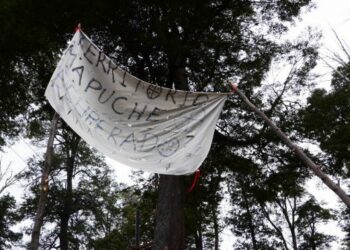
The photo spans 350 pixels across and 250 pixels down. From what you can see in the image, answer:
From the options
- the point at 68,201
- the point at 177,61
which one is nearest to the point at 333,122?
the point at 177,61

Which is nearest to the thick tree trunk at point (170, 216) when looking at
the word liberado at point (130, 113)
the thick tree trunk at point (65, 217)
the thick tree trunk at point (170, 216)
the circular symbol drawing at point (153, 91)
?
the thick tree trunk at point (170, 216)

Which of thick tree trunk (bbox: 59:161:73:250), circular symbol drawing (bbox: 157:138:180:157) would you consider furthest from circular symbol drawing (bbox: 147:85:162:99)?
thick tree trunk (bbox: 59:161:73:250)

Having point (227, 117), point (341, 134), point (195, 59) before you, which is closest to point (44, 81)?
point (195, 59)

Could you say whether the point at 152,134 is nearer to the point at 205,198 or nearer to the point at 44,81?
the point at 44,81

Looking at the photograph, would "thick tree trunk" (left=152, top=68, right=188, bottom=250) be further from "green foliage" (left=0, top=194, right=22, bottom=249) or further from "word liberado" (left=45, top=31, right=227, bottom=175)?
"green foliage" (left=0, top=194, right=22, bottom=249)

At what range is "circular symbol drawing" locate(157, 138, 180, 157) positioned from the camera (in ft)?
14.3

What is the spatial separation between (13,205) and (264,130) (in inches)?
819

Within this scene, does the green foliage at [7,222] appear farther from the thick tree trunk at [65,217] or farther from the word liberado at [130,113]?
the word liberado at [130,113]

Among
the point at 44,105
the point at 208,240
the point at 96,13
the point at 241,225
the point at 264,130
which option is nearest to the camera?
the point at 96,13

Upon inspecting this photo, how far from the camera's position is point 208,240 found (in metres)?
27.7

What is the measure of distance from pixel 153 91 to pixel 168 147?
73cm

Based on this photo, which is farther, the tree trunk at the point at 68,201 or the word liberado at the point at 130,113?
the tree trunk at the point at 68,201

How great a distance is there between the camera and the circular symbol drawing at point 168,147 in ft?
14.3

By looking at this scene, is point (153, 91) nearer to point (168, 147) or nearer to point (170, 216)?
point (168, 147)
